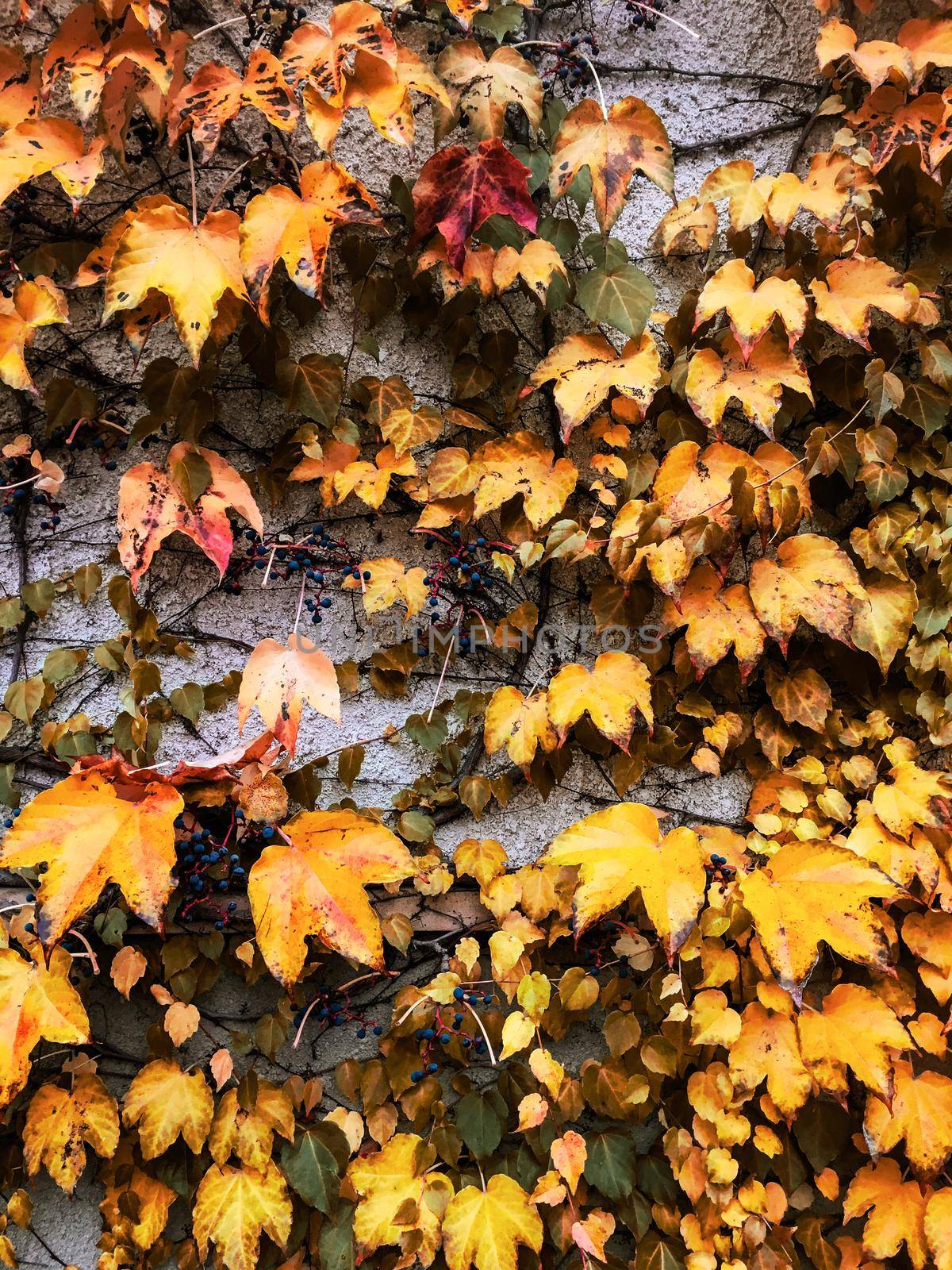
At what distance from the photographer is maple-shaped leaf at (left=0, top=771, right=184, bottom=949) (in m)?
1.61

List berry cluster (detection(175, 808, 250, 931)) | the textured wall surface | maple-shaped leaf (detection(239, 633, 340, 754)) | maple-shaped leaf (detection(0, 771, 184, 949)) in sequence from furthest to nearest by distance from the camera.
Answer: the textured wall surface → berry cluster (detection(175, 808, 250, 931)) → maple-shaped leaf (detection(239, 633, 340, 754)) → maple-shaped leaf (detection(0, 771, 184, 949))

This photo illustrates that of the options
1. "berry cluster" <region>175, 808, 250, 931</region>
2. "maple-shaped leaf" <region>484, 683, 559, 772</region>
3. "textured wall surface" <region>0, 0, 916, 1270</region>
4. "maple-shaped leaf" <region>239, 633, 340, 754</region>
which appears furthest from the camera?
"textured wall surface" <region>0, 0, 916, 1270</region>

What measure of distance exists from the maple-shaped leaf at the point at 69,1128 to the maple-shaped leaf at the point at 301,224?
66.1 inches

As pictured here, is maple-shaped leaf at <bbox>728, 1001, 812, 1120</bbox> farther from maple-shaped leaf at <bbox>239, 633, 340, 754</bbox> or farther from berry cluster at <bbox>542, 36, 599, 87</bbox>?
berry cluster at <bbox>542, 36, 599, 87</bbox>

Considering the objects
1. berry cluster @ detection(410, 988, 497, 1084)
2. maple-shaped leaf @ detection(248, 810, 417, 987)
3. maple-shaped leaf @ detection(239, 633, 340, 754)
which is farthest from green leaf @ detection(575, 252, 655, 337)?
berry cluster @ detection(410, 988, 497, 1084)

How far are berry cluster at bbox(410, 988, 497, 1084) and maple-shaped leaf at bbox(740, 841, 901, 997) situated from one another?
2.05 feet

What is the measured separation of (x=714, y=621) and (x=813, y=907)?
642 mm

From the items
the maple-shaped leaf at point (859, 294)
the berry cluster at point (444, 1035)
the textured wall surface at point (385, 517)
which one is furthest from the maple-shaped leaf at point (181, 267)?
the berry cluster at point (444, 1035)

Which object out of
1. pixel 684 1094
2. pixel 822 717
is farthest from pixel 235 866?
pixel 822 717

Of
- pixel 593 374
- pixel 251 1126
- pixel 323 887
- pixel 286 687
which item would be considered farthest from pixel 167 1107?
pixel 593 374

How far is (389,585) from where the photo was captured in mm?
2016

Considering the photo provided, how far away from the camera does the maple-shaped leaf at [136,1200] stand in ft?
6.18

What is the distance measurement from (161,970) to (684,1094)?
1.21m

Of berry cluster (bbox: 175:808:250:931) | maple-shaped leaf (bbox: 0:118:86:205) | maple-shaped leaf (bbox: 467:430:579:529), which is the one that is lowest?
berry cluster (bbox: 175:808:250:931)
